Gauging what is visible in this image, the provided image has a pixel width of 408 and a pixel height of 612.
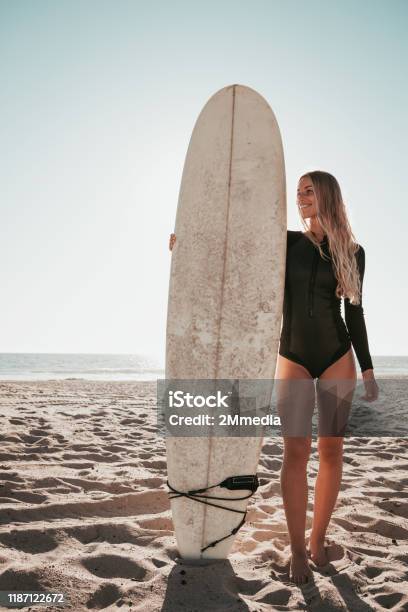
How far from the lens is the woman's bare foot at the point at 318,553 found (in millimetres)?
2082

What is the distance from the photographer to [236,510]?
2.26 meters

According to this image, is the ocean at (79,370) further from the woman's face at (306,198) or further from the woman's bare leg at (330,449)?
the woman's face at (306,198)

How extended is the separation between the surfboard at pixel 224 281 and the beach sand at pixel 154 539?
0.26m

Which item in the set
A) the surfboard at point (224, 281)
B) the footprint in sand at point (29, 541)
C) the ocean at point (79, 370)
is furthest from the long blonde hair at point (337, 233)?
the ocean at point (79, 370)

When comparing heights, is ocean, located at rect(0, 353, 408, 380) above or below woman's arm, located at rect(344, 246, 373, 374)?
below

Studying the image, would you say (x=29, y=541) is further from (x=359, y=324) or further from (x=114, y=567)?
(x=359, y=324)

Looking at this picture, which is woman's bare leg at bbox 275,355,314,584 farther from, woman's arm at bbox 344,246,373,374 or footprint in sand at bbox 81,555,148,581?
footprint in sand at bbox 81,555,148,581

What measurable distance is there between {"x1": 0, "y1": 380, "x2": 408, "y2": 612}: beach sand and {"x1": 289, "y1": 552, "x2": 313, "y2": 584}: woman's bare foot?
48mm

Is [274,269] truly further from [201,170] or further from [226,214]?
[201,170]

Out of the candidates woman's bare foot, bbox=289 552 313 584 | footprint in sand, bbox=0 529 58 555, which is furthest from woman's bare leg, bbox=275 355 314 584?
footprint in sand, bbox=0 529 58 555

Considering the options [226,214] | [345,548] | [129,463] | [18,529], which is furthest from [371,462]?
[18,529]

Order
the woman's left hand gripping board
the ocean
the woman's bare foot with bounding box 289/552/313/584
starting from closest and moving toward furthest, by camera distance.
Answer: the woman's bare foot with bounding box 289/552/313/584, the woman's left hand gripping board, the ocean

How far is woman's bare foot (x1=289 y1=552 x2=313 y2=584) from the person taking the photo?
6.25 ft

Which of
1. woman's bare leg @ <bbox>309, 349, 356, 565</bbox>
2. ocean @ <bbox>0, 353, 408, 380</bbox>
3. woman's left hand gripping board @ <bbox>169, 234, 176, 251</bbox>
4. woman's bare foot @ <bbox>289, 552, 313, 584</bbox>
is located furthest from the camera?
ocean @ <bbox>0, 353, 408, 380</bbox>
